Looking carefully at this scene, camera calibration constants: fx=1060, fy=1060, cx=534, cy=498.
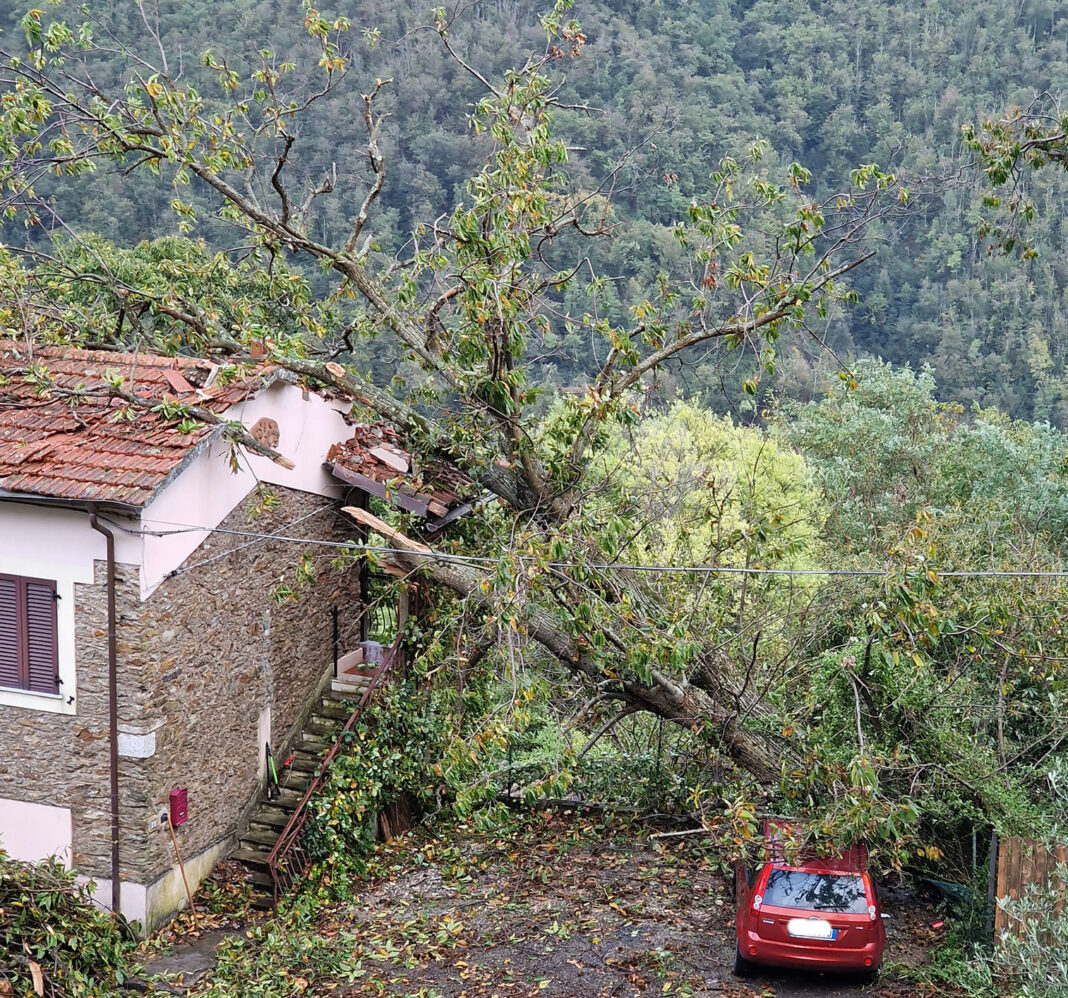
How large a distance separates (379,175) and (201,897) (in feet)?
29.6

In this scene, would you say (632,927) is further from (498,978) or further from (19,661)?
(19,661)

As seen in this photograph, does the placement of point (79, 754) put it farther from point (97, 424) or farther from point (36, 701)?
point (97, 424)

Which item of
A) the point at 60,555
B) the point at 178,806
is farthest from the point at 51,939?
the point at 60,555

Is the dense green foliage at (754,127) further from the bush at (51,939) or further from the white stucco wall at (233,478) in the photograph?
the bush at (51,939)

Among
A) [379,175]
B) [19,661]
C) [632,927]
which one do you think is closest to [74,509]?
[19,661]

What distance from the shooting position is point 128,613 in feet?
36.0

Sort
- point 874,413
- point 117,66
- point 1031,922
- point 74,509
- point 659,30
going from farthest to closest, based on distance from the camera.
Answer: point 659,30 → point 117,66 → point 874,413 → point 74,509 → point 1031,922

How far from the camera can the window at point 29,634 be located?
445 inches

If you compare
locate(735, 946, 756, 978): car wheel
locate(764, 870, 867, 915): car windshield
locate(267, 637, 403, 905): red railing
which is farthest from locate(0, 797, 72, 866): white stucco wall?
locate(764, 870, 867, 915): car windshield

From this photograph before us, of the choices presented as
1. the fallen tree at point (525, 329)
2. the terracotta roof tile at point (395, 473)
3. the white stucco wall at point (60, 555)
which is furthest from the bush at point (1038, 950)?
the white stucco wall at point (60, 555)

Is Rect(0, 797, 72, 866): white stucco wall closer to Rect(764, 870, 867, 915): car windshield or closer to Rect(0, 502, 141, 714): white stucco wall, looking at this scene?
Rect(0, 502, 141, 714): white stucco wall

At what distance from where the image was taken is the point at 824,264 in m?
11.8

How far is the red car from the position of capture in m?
9.84

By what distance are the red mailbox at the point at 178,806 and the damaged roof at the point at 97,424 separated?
11.0 feet
